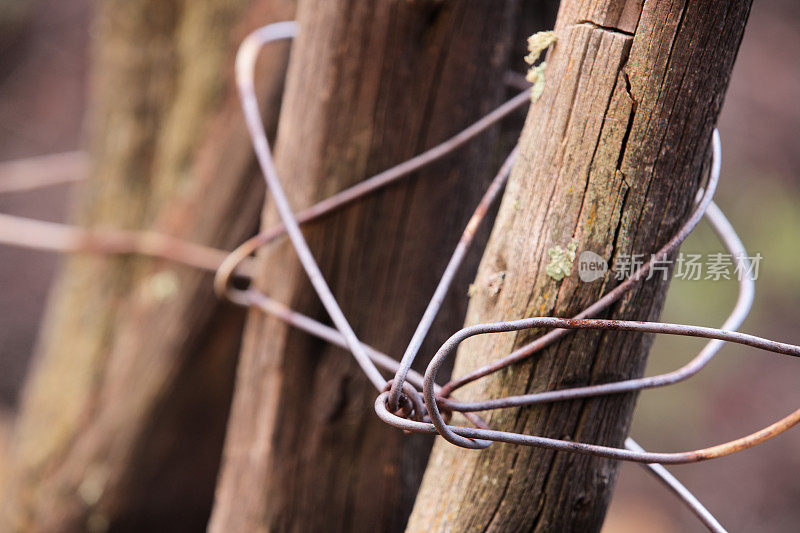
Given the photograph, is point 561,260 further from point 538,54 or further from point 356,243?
point 356,243

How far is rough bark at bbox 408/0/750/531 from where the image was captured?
1.74 ft

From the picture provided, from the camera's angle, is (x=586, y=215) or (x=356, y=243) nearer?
(x=586, y=215)

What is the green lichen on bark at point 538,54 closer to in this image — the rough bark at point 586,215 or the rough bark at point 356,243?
the rough bark at point 586,215

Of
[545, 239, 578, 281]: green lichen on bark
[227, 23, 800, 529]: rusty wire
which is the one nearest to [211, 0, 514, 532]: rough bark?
[227, 23, 800, 529]: rusty wire

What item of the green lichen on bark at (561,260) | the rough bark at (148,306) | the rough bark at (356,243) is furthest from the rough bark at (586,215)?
the rough bark at (148,306)

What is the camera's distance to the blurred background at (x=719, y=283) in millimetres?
3148

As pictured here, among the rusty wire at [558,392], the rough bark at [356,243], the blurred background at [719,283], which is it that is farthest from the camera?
the blurred background at [719,283]

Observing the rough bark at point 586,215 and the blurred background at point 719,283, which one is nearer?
the rough bark at point 586,215

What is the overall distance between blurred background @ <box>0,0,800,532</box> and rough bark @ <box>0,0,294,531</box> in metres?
1.63

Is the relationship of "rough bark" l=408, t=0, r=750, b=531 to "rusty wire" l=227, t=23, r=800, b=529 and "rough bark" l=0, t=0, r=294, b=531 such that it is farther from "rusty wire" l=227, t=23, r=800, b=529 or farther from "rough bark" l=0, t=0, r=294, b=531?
"rough bark" l=0, t=0, r=294, b=531

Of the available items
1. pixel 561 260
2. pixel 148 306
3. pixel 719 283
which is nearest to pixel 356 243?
pixel 561 260

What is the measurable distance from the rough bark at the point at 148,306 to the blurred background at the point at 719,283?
5.33ft

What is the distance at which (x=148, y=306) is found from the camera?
143 centimetres

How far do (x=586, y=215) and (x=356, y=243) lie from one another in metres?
0.42
